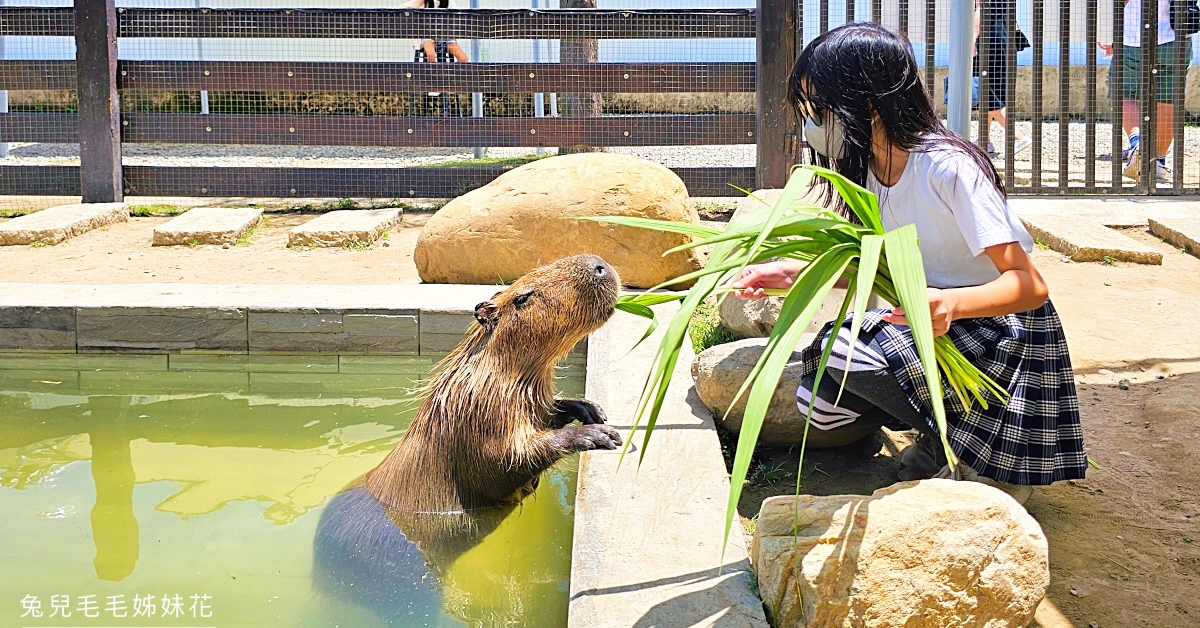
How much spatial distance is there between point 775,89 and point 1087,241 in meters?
3.05

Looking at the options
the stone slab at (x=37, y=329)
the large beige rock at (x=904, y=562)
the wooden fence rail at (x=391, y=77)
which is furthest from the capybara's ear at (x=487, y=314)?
the wooden fence rail at (x=391, y=77)

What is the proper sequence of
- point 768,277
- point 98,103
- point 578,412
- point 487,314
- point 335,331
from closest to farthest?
point 768,277 < point 487,314 < point 578,412 < point 335,331 < point 98,103

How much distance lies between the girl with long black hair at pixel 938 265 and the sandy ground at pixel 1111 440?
0.28m

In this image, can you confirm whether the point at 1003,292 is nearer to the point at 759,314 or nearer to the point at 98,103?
the point at 759,314

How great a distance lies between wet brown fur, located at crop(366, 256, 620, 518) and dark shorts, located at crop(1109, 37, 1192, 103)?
733cm

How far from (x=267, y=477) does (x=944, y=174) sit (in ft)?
8.67

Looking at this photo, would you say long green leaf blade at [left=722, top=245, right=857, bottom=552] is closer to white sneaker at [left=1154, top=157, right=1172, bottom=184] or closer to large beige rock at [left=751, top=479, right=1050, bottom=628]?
large beige rock at [left=751, top=479, right=1050, bottom=628]

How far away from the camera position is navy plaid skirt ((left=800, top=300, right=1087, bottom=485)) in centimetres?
286

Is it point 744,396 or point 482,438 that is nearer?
point 482,438

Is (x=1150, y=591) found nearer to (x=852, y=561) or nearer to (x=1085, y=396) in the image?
(x=852, y=561)

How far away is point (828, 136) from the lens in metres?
2.80

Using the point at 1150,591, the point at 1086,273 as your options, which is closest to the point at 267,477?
the point at 1150,591

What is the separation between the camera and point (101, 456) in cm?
429

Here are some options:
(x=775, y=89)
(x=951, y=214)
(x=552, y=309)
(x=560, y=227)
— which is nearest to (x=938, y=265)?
(x=951, y=214)
